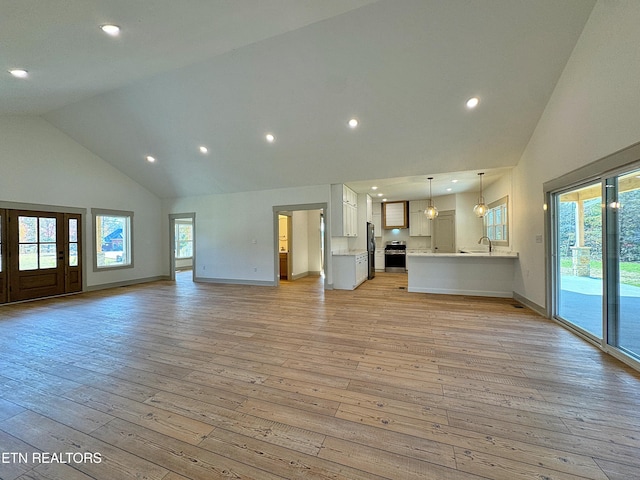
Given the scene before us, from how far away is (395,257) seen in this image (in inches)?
372

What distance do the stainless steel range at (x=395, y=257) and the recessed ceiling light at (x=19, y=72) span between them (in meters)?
9.19

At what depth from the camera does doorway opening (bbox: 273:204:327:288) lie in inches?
304

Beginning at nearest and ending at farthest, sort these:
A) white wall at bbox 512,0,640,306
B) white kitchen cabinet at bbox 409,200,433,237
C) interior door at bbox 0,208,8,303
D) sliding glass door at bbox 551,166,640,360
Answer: white wall at bbox 512,0,640,306 < sliding glass door at bbox 551,166,640,360 < interior door at bbox 0,208,8,303 < white kitchen cabinet at bbox 409,200,433,237

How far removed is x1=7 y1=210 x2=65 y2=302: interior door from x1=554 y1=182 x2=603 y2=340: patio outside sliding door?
9.91m

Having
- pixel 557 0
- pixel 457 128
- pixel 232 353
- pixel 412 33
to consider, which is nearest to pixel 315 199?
pixel 457 128

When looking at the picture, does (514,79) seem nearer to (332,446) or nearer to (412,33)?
(412,33)

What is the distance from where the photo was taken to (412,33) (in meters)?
3.21

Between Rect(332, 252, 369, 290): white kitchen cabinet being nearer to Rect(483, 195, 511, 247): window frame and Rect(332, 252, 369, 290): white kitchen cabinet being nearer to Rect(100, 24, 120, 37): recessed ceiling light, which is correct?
Rect(483, 195, 511, 247): window frame

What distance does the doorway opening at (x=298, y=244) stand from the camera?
7734mm

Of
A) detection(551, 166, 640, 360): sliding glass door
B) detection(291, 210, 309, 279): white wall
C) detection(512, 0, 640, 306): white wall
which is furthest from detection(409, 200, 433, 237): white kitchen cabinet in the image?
detection(551, 166, 640, 360): sliding glass door

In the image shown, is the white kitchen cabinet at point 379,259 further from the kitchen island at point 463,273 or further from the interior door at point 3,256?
the interior door at point 3,256

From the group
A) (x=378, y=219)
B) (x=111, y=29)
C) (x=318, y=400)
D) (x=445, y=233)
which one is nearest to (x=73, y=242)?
(x=111, y=29)

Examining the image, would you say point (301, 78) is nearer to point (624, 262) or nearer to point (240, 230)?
point (624, 262)

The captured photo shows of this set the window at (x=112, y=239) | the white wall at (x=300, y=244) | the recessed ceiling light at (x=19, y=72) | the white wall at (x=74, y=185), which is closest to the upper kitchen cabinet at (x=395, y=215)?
the white wall at (x=300, y=244)
